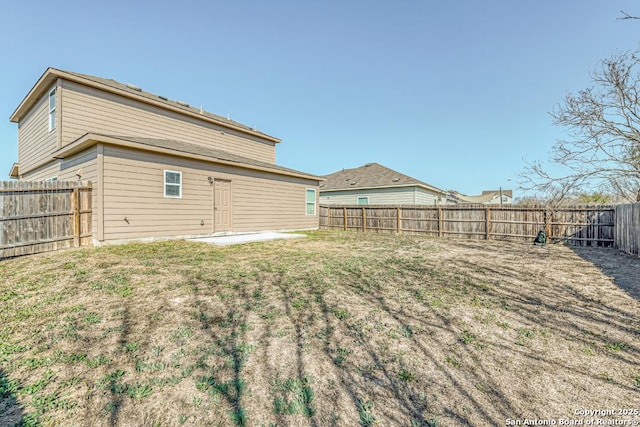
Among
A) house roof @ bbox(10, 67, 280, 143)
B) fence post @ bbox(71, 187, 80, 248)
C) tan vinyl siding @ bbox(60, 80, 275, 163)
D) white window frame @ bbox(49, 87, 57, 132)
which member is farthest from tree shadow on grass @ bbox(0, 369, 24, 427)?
white window frame @ bbox(49, 87, 57, 132)

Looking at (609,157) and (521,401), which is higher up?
(609,157)

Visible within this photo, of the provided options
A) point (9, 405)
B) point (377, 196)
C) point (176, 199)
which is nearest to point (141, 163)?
point (176, 199)

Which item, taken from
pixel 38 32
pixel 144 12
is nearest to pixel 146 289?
pixel 144 12

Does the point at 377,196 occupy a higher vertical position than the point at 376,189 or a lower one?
lower

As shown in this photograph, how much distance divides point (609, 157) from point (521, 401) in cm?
1042

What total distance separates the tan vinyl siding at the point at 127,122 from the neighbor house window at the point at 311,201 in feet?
13.7

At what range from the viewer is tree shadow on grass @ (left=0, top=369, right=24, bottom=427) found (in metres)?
1.75

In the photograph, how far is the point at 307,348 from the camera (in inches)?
106

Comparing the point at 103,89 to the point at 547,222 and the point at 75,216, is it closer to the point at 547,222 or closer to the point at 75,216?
the point at 75,216

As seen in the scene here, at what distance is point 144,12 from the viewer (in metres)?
10.2

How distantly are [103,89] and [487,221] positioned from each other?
51.3 ft

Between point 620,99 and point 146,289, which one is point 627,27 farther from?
point 146,289

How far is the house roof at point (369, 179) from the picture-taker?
2041cm

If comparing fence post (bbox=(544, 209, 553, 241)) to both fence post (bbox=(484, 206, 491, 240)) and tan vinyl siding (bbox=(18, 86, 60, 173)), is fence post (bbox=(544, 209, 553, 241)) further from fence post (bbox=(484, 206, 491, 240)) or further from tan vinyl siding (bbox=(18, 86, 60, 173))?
tan vinyl siding (bbox=(18, 86, 60, 173))
